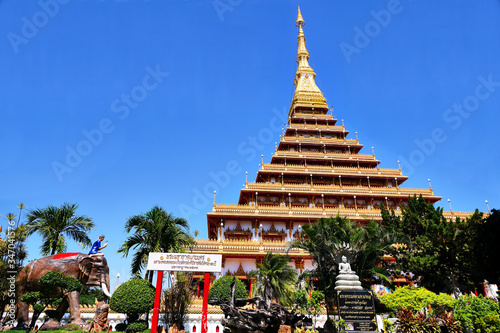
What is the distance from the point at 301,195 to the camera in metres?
35.1

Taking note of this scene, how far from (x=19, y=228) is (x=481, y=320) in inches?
1037

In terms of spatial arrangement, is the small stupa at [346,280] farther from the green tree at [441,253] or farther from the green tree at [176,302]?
the green tree at [176,302]

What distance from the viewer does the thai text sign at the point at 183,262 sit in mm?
15039

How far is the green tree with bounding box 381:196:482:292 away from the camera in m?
21.4

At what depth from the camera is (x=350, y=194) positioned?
3491 centimetres

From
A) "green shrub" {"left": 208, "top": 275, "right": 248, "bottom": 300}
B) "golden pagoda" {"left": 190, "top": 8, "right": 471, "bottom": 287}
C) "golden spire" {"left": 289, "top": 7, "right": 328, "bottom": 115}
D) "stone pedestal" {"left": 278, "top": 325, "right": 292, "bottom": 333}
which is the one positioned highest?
"golden spire" {"left": 289, "top": 7, "right": 328, "bottom": 115}

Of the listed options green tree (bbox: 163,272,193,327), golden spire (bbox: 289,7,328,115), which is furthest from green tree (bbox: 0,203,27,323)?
golden spire (bbox: 289,7,328,115)

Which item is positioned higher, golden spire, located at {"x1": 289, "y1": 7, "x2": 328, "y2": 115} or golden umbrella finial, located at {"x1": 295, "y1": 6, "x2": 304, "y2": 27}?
golden umbrella finial, located at {"x1": 295, "y1": 6, "x2": 304, "y2": 27}

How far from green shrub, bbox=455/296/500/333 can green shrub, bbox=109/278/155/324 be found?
1462 centimetres

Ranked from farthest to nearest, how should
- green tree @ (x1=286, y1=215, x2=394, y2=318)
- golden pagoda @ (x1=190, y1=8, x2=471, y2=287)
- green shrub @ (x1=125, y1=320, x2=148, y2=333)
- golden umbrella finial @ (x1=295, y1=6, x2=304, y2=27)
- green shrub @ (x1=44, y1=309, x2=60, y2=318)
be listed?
golden umbrella finial @ (x1=295, y1=6, x2=304, y2=27), golden pagoda @ (x1=190, y1=8, x2=471, y2=287), green tree @ (x1=286, y1=215, x2=394, y2=318), green shrub @ (x1=125, y1=320, x2=148, y2=333), green shrub @ (x1=44, y1=309, x2=60, y2=318)

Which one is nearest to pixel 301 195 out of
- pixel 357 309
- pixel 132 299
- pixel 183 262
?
pixel 357 309

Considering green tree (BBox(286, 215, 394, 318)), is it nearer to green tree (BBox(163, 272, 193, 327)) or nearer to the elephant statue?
green tree (BBox(163, 272, 193, 327))

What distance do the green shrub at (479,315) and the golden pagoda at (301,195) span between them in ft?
38.9

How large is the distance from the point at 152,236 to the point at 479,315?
17.3 meters
